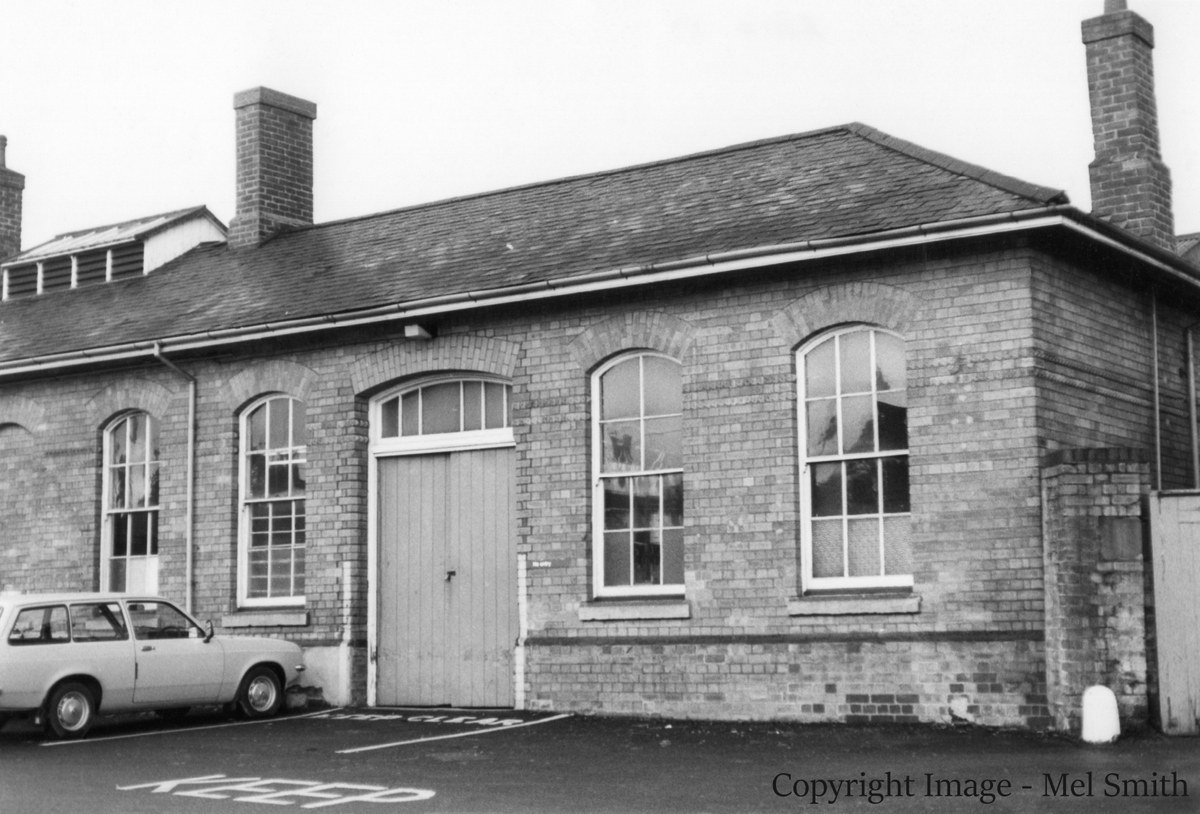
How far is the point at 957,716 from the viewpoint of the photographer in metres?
12.5

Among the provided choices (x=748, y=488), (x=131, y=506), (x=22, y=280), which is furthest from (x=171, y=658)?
(x=22, y=280)

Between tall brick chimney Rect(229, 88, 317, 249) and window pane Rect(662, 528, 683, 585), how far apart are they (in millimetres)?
8862

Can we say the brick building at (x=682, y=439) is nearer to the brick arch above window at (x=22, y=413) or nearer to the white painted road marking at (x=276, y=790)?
the brick arch above window at (x=22, y=413)

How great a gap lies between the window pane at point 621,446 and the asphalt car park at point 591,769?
7.98ft

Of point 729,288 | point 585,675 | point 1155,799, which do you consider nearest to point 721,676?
point 585,675

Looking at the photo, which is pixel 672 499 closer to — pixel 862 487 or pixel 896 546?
pixel 862 487

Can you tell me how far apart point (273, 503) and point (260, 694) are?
2.47 m

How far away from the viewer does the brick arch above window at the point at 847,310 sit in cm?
1320

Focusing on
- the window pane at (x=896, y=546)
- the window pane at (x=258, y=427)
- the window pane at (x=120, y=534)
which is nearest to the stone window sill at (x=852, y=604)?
the window pane at (x=896, y=546)

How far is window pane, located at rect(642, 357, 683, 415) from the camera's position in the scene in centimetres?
1447

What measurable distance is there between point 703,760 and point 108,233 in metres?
14.8

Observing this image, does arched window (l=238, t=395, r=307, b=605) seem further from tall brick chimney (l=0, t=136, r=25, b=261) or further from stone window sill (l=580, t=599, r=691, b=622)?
tall brick chimney (l=0, t=136, r=25, b=261)

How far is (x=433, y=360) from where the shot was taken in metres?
15.8

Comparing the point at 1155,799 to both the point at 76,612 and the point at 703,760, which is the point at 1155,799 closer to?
the point at 703,760
